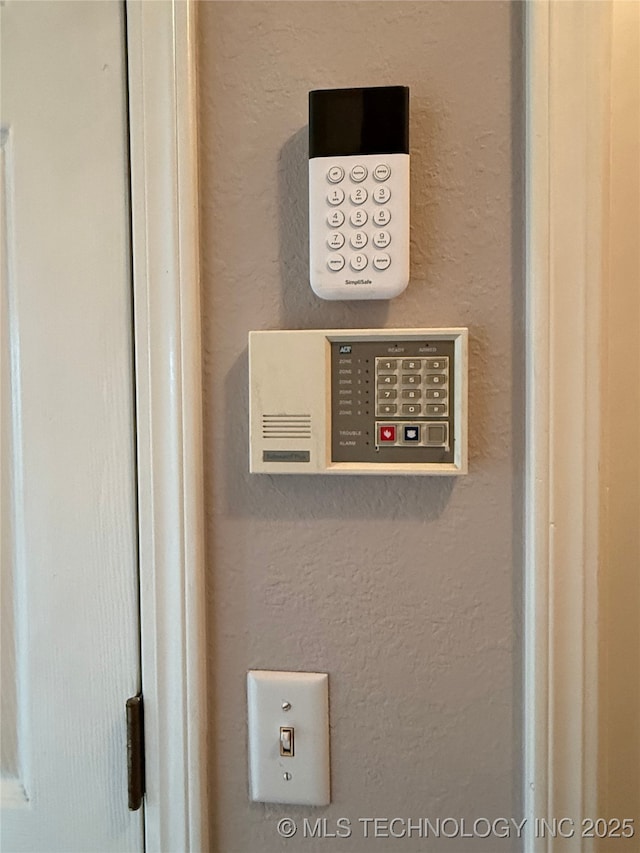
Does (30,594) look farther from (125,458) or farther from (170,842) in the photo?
(170,842)

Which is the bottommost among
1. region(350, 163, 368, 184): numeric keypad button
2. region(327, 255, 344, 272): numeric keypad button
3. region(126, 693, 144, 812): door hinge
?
region(126, 693, 144, 812): door hinge

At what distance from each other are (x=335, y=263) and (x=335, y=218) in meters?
0.04

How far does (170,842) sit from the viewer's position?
0.66m

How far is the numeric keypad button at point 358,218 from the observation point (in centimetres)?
58

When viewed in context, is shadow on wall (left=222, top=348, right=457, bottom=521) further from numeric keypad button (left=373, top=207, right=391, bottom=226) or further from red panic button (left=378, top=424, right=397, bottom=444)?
numeric keypad button (left=373, top=207, right=391, bottom=226)

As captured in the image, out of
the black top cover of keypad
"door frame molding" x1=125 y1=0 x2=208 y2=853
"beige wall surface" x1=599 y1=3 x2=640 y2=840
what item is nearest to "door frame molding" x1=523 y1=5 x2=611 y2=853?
"beige wall surface" x1=599 y1=3 x2=640 y2=840

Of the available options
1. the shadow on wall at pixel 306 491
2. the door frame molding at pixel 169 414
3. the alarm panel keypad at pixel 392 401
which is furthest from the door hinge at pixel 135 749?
the alarm panel keypad at pixel 392 401

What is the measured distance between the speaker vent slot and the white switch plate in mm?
244

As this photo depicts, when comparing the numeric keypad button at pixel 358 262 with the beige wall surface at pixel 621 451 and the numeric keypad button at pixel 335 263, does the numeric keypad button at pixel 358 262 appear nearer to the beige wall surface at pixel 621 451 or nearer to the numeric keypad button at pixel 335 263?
the numeric keypad button at pixel 335 263

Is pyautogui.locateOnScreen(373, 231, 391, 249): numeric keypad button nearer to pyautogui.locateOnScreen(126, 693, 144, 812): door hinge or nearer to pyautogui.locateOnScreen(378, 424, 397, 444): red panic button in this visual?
pyautogui.locateOnScreen(378, 424, 397, 444): red panic button

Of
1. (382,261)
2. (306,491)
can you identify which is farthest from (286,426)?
(382,261)

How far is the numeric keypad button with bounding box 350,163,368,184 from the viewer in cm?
58

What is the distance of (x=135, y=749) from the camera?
66 centimetres

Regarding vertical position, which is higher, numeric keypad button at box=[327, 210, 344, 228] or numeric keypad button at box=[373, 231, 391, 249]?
numeric keypad button at box=[327, 210, 344, 228]
